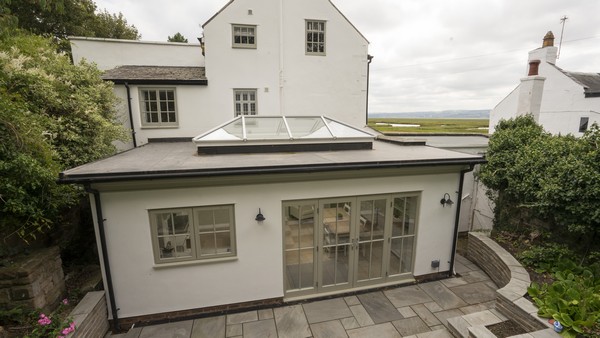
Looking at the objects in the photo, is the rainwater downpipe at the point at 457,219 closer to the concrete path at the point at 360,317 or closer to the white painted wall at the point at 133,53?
the concrete path at the point at 360,317

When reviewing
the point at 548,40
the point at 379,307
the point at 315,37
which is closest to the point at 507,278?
the point at 379,307

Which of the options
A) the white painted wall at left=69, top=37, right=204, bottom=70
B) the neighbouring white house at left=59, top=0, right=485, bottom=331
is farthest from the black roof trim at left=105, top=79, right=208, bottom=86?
the neighbouring white house at left=59, top=0, right=485, bottom=331

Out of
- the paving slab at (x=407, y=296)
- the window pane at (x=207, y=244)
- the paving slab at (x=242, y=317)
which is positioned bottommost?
the paving slab at (x=242, y=317)

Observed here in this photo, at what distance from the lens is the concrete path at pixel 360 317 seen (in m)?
4.53

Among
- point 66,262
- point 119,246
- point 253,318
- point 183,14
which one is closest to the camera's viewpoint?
point 119,246

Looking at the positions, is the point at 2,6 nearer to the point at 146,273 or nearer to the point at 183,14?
the point at 146,273

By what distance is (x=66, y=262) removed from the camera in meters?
5.38

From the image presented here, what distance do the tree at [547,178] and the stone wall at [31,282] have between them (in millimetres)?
8857

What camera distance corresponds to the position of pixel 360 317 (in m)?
4.88

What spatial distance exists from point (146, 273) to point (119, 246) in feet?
2.23

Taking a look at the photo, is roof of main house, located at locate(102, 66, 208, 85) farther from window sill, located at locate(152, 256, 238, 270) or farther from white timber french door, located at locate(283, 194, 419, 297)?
white timber french door, located at locate(283, 194, 419, 297)

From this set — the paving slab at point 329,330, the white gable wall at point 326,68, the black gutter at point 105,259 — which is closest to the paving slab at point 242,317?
the paving slab at point 329,330

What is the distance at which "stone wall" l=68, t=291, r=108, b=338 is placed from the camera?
384 centimetres

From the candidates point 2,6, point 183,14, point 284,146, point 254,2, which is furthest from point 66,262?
point 183,14
